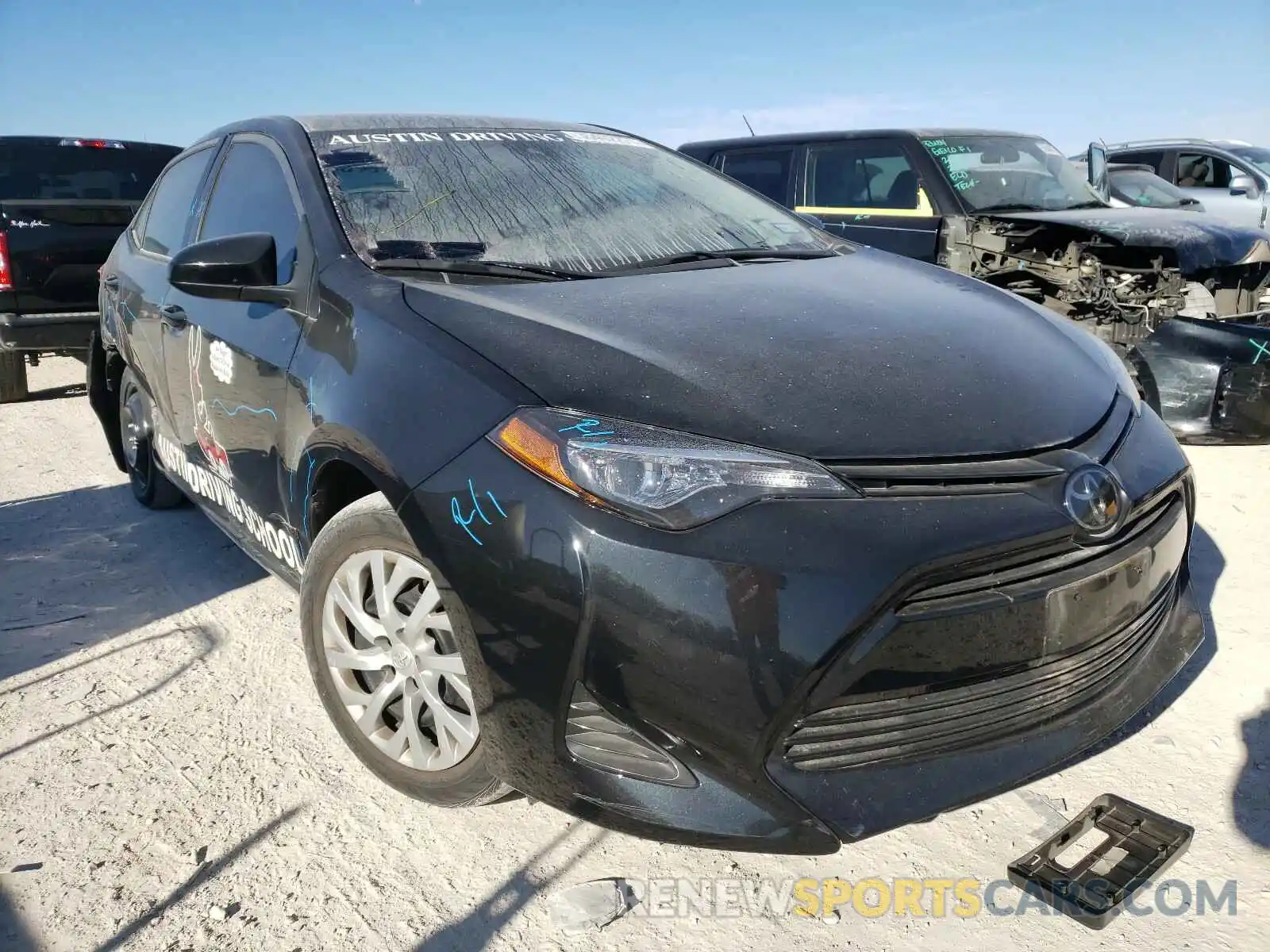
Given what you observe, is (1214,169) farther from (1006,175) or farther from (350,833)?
(350,833)

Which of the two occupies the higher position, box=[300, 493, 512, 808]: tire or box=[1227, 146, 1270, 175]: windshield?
box=[1227, 146, 1270, 175]: windshield

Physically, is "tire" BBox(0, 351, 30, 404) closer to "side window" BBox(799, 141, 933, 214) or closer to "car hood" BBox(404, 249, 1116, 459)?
"side window" BBox(799, 141, 933, 214)

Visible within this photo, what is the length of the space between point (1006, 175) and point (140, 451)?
544 centimetres

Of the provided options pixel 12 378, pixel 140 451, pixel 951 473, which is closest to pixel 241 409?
pixel 140 451

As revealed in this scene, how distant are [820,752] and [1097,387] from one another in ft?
3.80

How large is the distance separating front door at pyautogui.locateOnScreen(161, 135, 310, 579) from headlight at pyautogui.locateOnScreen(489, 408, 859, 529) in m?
1.06

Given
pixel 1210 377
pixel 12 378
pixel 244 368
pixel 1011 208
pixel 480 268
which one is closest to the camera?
pixel 480 268

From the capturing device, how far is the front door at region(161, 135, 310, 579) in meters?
2.66

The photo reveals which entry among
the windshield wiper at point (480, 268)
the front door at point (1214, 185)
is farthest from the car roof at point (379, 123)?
the front door at point (1214, 185)

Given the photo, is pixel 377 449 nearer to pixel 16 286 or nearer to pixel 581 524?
pixel 581 524

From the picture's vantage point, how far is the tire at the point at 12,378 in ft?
23.6

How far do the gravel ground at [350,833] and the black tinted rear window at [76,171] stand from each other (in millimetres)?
5478

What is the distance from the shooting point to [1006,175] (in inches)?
255

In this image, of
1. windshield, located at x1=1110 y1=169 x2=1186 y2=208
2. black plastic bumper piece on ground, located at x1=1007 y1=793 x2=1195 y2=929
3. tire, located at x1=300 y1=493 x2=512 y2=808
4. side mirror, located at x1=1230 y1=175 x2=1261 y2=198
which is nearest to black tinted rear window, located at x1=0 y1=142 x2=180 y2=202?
tire, located at x1=300 y1=493 x2=512 y2=808
